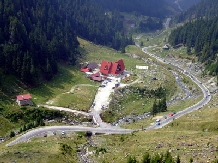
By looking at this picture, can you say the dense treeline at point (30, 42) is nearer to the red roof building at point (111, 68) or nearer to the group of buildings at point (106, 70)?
the group of buildings at point (106, 70)

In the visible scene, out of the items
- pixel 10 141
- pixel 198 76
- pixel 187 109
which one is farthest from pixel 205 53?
pixel 10 141

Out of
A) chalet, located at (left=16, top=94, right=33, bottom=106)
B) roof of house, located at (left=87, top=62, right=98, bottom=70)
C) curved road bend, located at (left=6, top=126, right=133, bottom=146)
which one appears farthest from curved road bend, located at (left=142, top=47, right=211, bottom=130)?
roof of house, located at (left=87, top=62, right=98, bottom=70)

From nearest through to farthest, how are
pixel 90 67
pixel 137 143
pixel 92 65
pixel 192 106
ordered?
pixel 137 143 < pixel 192 106 < pixel 90 67 < pixel 92 65

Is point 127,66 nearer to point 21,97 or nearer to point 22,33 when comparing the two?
point 22,33

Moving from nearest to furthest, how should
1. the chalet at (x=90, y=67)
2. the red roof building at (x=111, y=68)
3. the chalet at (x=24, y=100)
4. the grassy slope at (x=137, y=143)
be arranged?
the grassy slope at (x=137, y=143) < the chalet at (x=24, y=100) < the red roof building at (x=111, y=68) < the chalet at (x=90, y=67)

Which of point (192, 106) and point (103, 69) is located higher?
point (103, 69)

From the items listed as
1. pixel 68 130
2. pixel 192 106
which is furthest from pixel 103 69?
pixel 68 130

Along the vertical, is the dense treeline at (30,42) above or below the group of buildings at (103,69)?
above

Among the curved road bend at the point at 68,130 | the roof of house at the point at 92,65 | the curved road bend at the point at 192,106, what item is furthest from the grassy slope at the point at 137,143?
the roof of house at the point at 92,65

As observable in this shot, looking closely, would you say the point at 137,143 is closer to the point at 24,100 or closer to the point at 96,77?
the point at 24,100

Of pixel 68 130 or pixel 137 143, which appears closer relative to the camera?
pixel 137 143

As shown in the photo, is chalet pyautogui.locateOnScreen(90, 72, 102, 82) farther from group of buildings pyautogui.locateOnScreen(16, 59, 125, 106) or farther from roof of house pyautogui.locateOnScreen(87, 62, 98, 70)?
roof of house pyautogui.locateOnScreen(87, 62, 98, 70)
